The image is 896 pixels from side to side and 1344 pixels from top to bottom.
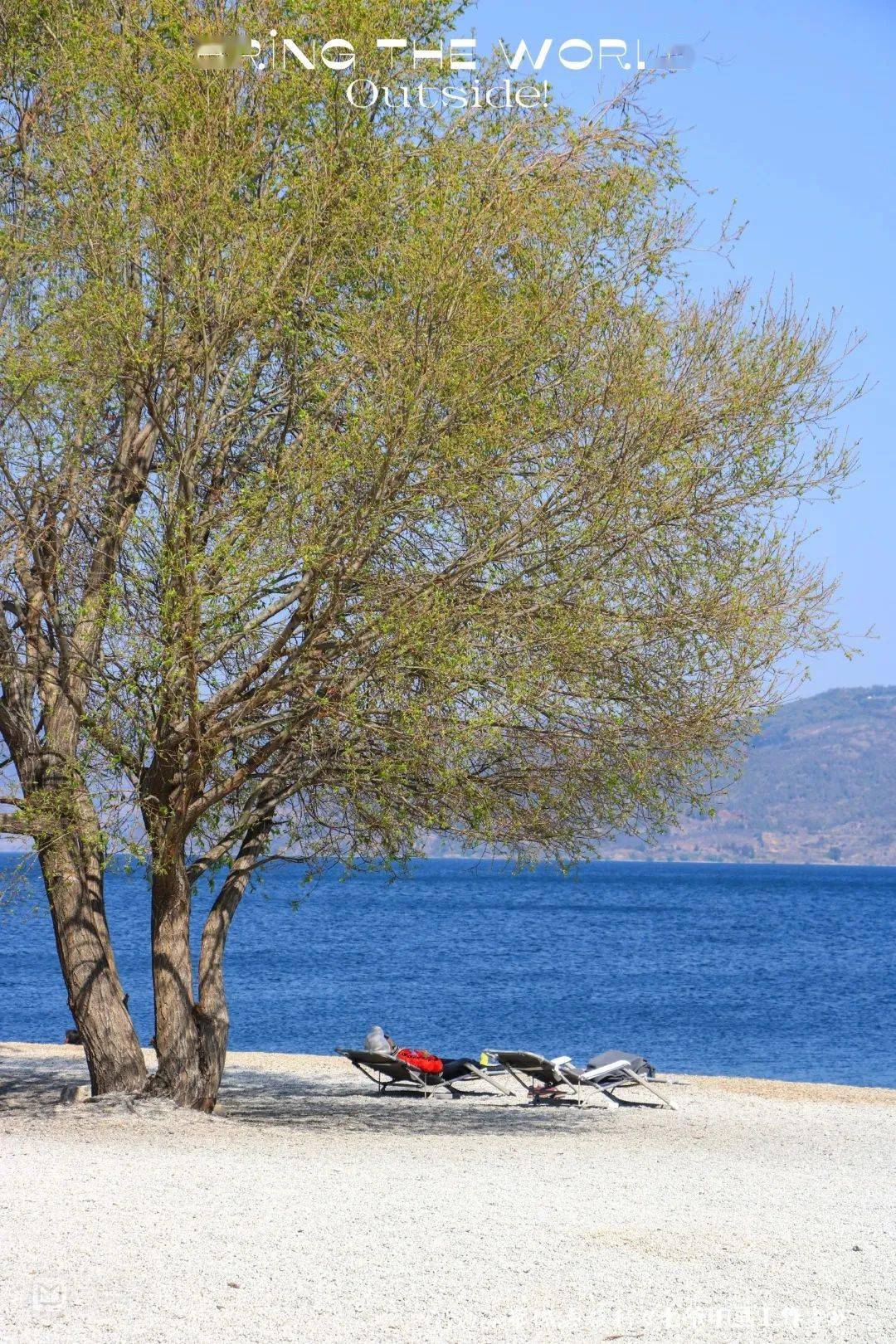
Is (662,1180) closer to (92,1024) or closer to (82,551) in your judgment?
(92,1024)

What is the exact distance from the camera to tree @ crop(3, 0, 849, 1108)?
36.2 ft

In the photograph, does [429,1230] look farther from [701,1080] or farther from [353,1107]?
[701,1080]

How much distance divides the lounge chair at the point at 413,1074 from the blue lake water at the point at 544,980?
7.98 ft

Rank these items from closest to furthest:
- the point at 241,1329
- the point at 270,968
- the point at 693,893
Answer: the point at 241,1329 < the point at 270,968 < the point at 693,893

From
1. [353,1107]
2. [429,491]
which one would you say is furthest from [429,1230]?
[353,1107]

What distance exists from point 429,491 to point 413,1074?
9220 millimetres

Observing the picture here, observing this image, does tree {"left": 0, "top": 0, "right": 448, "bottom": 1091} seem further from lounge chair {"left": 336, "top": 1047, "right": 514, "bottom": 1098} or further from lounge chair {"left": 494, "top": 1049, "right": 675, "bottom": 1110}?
lounge chair {"left": 494, "top": 1049, "right": 675, "bottom": 1110}

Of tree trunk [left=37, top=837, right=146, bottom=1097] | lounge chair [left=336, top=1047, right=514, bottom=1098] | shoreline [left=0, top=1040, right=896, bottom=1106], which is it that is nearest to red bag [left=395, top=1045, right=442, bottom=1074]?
lounge chair [left=336, top=1047, right=514, bottom=1098]

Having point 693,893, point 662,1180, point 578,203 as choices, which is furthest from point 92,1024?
point 693,893

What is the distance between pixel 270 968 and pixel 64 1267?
56.4m

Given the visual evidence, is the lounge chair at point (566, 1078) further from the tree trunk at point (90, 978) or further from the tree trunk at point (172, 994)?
the tree trunk at point (90, 978)

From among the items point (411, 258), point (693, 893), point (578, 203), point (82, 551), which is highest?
point (578, 203)

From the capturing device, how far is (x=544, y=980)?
192ft

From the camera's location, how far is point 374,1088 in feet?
62.0
